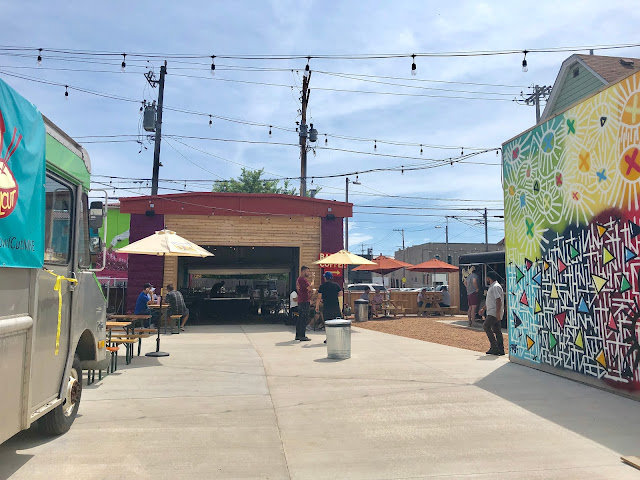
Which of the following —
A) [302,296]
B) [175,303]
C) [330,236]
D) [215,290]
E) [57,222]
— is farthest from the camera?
[215,290]

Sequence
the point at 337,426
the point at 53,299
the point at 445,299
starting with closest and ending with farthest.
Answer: the point at 53,299 → the point at 337,426 → the point at 445,299

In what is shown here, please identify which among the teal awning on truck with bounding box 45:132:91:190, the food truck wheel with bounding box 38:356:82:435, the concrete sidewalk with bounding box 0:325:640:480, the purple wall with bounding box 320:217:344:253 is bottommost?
the concrete sidewalk with bounding box 0:325:640:480

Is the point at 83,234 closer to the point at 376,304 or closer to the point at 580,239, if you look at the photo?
the point at 580,239

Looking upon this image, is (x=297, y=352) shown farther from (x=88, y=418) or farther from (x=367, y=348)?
(x=88, y=418)

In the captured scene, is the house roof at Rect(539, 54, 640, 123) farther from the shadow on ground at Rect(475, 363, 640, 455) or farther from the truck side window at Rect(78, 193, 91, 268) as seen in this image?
the truck side window at Rect(78, 193, 91, 268)

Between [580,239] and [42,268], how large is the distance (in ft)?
21.8

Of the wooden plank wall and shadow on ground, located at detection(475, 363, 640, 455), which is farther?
the wooden plank wall

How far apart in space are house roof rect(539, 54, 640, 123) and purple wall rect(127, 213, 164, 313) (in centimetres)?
1419

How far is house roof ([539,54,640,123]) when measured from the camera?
1658 cm

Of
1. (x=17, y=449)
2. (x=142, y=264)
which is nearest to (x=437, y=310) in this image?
(x=142, y=264)

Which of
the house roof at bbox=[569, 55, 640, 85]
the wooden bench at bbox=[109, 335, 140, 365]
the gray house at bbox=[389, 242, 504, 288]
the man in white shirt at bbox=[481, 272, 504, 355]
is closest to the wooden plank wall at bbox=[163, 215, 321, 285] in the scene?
the wooden bench at bbox=[109, 335, 140, 365]

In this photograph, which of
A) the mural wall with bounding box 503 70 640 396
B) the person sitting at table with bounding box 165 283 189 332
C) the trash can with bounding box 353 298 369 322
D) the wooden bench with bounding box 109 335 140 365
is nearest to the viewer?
the mural wall with bounding box 503 70 640 396

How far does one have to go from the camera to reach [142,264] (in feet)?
55.3

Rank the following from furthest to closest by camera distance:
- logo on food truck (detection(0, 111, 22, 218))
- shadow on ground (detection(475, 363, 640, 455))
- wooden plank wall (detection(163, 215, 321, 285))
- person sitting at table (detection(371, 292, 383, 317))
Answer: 1. person sitting at table (detection(371, 292, 383, 317))
2. wooden plank wall (detection(163, 215, 321, 285))
3. shadow on ground (detection(475, 363, 640, 455))
4. logo on food truck (detection(0, 111, 22, 218))
